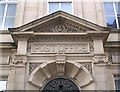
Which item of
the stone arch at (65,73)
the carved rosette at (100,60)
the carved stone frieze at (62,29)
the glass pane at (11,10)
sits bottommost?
the stone arch at (65,73)

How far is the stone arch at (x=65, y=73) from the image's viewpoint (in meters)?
8.99

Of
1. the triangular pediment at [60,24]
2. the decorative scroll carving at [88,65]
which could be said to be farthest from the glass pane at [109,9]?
the decorative scroll carving at [88,65]

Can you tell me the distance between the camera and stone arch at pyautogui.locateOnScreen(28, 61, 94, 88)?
8.99 metres

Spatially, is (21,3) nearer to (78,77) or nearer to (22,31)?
(22,31)

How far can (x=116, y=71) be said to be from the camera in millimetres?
9875

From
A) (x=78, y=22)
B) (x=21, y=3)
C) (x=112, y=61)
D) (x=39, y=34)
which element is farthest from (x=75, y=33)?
(x=21, y=3)

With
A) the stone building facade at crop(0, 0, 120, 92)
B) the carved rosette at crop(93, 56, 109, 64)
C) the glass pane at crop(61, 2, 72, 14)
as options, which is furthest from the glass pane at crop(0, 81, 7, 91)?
the glass pane at crop(61, 2, 72, 14)

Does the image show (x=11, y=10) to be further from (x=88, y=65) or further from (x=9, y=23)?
(x=88, y=65)

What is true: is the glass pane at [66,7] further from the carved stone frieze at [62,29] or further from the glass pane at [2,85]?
the glass pane at [2,85]

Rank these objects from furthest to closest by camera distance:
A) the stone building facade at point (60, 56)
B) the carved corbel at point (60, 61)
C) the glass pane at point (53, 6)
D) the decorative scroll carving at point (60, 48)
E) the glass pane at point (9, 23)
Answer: the glass pane at point (53, 6), the glass pane at point (9, 23), the decorative scroll carving at point (60, 48), the carved corbel at point (60, 61), the stone building facade at point (60, 56)

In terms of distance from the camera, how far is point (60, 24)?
10.1m

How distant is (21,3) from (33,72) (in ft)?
17.5

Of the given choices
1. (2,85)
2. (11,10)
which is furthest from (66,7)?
(2,85)

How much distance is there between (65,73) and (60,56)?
1.06m
